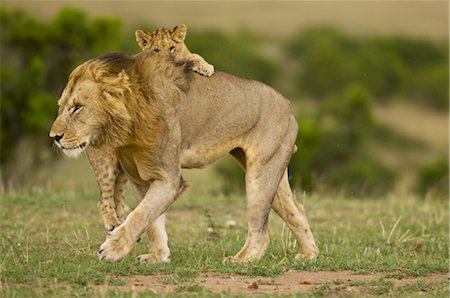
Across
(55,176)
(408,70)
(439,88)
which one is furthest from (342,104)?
(408,70)

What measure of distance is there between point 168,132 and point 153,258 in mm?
864

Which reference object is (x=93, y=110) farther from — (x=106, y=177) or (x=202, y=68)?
(x=202, y=68)

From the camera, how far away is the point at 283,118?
7.87m

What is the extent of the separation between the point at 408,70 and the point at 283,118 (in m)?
37.2

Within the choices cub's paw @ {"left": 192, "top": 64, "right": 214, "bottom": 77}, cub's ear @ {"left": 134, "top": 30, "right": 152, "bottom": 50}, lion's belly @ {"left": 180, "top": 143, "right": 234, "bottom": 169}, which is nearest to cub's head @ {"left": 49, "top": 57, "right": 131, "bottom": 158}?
lion's belly @ {"left": 180, "top": 143, "right": 234, "bottom": 169}

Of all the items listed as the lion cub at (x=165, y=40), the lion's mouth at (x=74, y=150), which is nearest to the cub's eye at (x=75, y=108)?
the lion's mouth at (x=74, y=150)

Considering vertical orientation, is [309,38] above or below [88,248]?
below

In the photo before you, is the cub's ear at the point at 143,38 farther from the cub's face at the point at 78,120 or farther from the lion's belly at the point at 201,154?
the cub's face at the point at 78,120

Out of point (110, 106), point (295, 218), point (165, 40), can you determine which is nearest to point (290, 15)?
point (165, 40)

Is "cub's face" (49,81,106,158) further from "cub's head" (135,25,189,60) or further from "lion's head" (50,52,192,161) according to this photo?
"cub's head" (135,25,189,60)

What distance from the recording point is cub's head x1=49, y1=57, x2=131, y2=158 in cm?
693

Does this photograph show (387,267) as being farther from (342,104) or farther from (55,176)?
(342,104)

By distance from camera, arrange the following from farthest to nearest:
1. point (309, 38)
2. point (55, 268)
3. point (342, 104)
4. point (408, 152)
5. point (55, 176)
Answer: point (309, 38)
point (408, 152)
point (342, 104)
point (55, 176)
point (55, 268)

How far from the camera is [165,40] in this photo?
8789 mm
